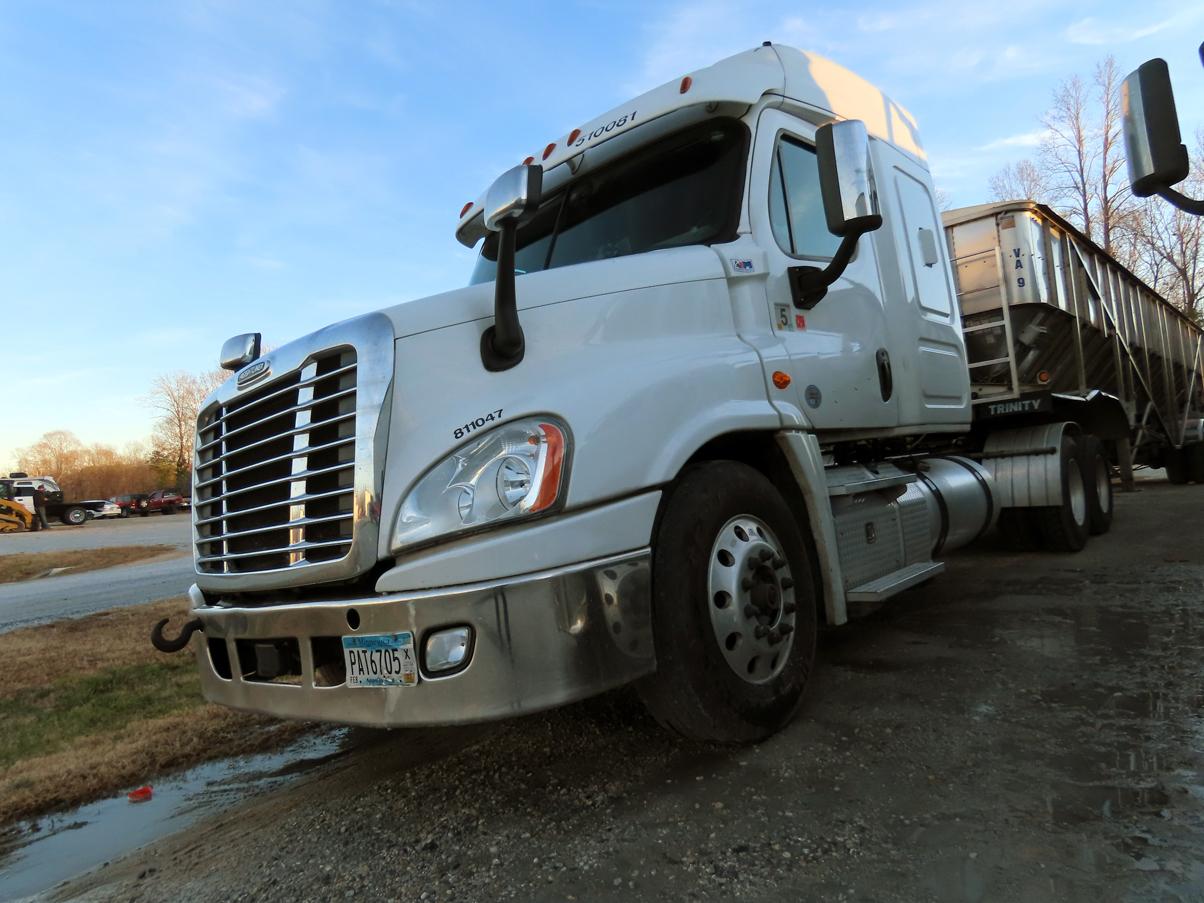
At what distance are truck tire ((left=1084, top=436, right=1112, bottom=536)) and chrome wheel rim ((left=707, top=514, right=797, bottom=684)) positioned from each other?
5611 mm

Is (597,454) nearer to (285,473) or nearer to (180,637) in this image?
(285,473)

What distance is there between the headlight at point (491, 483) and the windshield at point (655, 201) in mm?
1414

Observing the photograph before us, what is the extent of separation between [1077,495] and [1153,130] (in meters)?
4.98

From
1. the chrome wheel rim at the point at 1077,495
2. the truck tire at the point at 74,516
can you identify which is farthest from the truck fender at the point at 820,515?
the truck tire at the point at 74,516

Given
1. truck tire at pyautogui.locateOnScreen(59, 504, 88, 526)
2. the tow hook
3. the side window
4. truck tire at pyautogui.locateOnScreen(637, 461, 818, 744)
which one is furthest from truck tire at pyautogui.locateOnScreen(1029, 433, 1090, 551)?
truck tire at pyautogui.locateOnScreen(59, 504, 88, 526)

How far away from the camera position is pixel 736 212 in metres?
3.44

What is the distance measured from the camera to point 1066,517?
6703 mm

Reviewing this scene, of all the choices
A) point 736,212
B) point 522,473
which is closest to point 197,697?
point 522,473

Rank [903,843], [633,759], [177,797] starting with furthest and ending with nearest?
1. [177,797]
2. [633,759]
3. [903,843]

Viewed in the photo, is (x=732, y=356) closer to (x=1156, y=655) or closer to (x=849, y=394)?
(x=849, y=394)

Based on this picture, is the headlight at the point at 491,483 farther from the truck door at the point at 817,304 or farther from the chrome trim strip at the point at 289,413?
the truck door at the point at 817,304

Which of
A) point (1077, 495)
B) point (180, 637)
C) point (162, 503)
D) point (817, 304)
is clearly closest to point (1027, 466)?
point (1077, 495)

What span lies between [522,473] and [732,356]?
3.59 ft

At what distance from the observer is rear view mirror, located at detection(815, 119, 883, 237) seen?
3137mm
